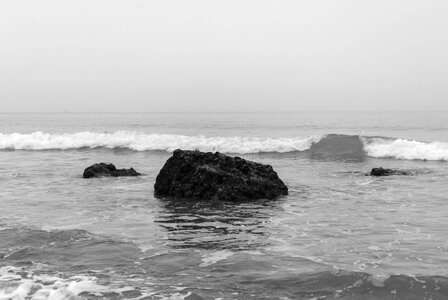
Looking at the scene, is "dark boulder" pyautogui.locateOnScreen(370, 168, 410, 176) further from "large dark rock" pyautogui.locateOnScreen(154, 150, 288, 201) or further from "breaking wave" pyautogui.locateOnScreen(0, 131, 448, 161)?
"breaking wave" pyautogui.locateOnScreen(0, 131, 448, 161)

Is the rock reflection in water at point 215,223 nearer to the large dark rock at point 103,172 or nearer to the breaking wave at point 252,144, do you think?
the large dark rock at point 103,172

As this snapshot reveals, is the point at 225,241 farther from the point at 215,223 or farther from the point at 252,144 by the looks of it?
the point at 252,144

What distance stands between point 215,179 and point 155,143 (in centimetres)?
2264

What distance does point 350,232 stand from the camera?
370 inches

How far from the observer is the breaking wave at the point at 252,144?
27859mm

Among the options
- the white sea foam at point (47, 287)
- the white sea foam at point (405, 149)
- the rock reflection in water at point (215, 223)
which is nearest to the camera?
the white sea foam at point (47, 287)

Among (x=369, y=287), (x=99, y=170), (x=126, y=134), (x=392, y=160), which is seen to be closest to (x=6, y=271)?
(x=369, y=287)

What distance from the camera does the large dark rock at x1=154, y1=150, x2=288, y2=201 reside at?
1356 centimetres

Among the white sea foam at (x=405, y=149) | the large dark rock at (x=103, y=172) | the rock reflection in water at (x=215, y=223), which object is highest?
the white sea foam at (x=405, y=149)

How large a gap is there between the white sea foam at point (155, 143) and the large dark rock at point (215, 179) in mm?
17580

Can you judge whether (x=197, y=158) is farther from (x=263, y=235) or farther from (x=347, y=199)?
(x=263, y=235)

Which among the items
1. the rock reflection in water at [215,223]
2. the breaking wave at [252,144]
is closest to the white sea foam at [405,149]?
the breaking wave at [252,144]

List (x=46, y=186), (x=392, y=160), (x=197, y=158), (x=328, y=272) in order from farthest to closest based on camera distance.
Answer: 1. (x=392, y=160)
2. (x=46, y=186)
3. (x=197, y=158)
4. (x=328, y=272)

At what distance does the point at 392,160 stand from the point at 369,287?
22.0 meters
